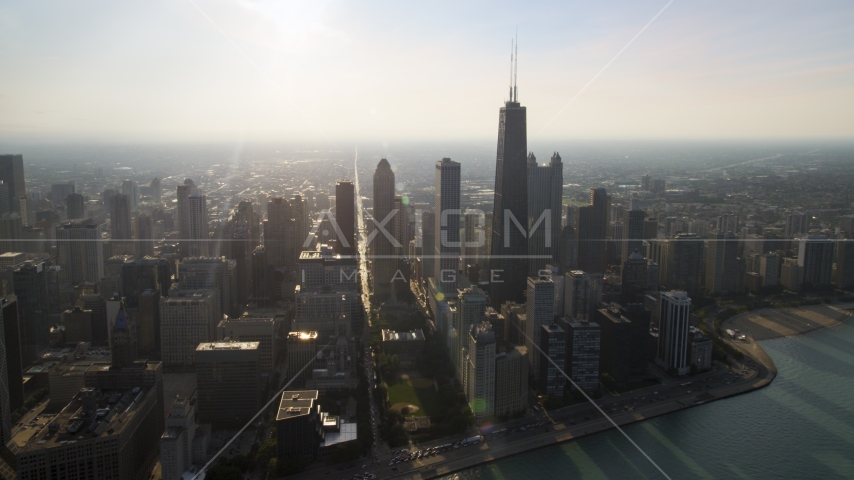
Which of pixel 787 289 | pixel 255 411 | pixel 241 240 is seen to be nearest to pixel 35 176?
pixel 241 240

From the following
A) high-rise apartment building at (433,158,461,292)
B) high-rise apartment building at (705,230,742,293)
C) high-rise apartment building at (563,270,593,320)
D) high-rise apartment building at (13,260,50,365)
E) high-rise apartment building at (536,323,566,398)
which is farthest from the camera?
high-rise apartment building at (705,230,742,293)

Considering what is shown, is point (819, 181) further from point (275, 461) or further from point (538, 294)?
point (275, 461)

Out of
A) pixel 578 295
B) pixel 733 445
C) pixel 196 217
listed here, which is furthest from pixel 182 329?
pixel 733 445

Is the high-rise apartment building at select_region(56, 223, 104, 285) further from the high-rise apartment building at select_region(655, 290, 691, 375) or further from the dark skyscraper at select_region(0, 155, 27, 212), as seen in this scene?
the high-rise apartment building at select_region(655, 290, 691, 375)

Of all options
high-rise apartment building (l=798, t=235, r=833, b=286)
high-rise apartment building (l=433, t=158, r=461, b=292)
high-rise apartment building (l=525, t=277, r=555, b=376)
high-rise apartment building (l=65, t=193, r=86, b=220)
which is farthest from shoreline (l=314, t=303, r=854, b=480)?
high-rise apartment building (l=65, t=193, r=86, b=220)

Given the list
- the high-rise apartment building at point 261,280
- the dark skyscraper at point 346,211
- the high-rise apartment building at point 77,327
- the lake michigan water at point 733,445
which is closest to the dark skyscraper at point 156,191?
the high-rise apartment building at point 261,280

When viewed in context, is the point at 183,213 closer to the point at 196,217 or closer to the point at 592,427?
the point at 196,217
